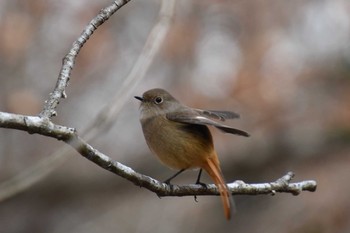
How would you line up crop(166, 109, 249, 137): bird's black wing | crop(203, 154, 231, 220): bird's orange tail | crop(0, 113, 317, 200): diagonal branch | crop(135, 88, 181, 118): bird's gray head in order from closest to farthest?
crop(0, 113, 317, 200): diagonal branch
crop(203, 154, 231, 220): bird's orange tail
crop(166, 109, 249, 137): bird's black wing
crop(135, 88, 181, 118): bird's gray head

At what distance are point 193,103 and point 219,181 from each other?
220 inches

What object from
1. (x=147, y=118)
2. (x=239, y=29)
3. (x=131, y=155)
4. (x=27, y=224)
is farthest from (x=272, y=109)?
(x=147, y=118)

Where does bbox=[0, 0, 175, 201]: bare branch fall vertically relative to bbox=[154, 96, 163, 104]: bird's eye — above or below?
below

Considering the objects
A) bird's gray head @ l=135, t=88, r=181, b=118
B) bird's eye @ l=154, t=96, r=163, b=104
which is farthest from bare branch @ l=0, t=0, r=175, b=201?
bird's eye @ l=154, t=96, r=163, b=104

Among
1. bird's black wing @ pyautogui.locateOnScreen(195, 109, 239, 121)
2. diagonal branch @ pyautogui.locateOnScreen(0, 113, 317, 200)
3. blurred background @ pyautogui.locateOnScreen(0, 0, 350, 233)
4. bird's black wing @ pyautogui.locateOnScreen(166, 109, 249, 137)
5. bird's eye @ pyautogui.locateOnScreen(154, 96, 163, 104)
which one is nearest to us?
diagonal branch @ pyautogui.locateOnScreen(0, 113, 317, 200)

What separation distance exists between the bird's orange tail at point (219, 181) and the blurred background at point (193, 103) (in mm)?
4365

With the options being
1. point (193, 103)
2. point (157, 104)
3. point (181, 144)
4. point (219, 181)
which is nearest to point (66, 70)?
point (219, 181)

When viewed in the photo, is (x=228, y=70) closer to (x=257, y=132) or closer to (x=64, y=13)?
(x=257, y=132)

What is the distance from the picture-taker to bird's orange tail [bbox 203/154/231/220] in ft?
11.5

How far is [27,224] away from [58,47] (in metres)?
2.25

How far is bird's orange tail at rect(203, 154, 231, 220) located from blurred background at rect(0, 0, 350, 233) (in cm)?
437

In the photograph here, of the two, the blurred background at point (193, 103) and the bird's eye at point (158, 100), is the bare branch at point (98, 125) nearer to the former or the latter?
the bird's eye at point (158, 100)

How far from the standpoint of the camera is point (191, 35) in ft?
31.1

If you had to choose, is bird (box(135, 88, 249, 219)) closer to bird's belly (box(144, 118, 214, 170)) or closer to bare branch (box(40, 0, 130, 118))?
bird's belly (box(144, 118, 214, 170))
